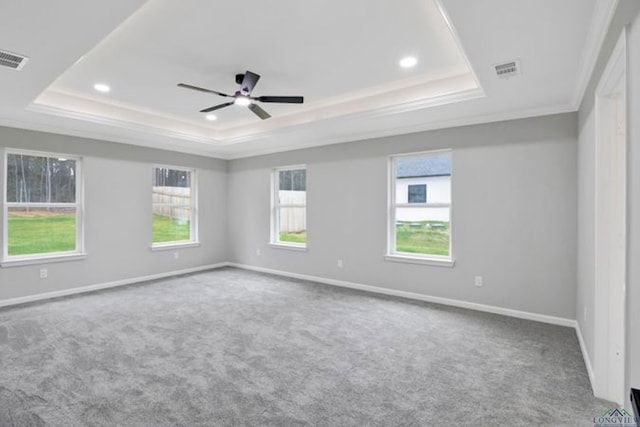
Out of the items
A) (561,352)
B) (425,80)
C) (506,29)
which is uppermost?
(425,80)

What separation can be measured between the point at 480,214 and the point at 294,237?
3.38m

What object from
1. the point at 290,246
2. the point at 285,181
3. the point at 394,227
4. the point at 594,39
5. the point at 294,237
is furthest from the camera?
the point at 285,181

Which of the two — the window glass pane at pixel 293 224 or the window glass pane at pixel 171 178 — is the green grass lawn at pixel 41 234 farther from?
the window glass pane at pixel 293 224

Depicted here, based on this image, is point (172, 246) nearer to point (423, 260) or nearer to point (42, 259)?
point (42, 259)

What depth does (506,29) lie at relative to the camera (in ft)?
7.14

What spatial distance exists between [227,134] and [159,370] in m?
4.44

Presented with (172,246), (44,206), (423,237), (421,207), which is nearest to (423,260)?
(423,237)

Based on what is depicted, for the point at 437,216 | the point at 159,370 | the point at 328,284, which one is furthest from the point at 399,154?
the point at 159,370

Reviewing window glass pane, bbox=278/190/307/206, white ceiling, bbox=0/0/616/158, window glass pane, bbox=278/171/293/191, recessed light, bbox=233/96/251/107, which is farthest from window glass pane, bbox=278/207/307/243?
recessed light, bbox=233/96/251/107

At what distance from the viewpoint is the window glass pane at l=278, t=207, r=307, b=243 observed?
6.21 metres

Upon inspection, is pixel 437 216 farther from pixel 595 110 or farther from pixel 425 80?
pixel 595 110

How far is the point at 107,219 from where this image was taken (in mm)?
5391

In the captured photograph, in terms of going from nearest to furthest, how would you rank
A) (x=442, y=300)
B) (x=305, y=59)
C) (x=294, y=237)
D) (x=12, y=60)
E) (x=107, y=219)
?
(x=12, y=60) → (x=305, y=59) → (x=442, y=300) → (x=107, y=219) → (x=294, y=237)

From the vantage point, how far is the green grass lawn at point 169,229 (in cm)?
619
